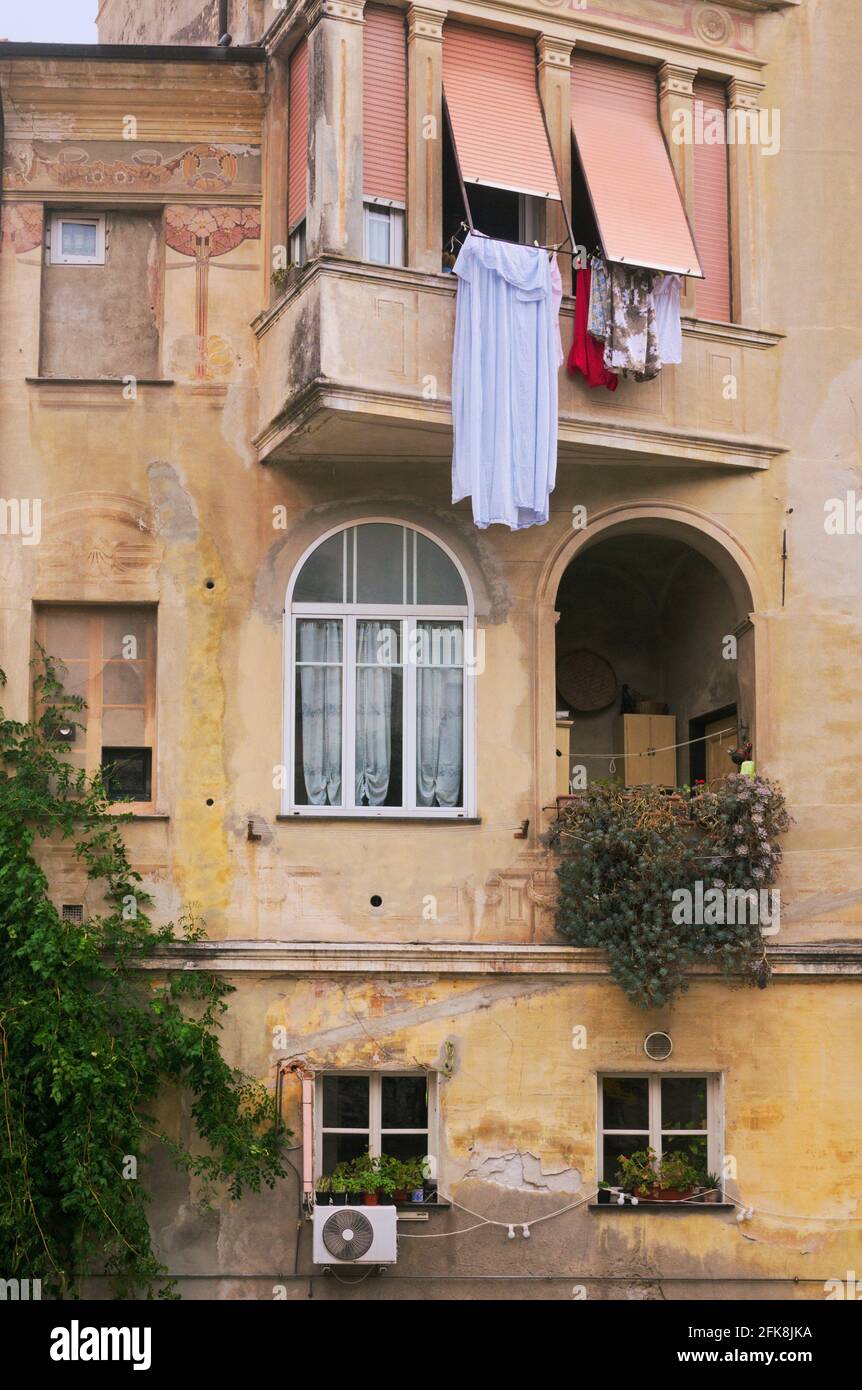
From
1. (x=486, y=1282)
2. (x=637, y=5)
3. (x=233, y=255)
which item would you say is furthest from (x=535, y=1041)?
(x=637, y=5)

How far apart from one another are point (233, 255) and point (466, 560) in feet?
12.0

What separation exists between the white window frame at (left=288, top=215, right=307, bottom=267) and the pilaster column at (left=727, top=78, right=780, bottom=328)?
4230 millimetres

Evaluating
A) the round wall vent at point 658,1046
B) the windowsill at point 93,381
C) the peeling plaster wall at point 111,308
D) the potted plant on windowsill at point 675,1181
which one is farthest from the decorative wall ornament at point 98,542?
the potted plant on windowsill at point 675,1181

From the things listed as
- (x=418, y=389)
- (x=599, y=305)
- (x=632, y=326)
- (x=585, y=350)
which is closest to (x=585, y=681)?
(x=585, y=350)

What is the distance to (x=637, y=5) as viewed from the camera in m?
18.5

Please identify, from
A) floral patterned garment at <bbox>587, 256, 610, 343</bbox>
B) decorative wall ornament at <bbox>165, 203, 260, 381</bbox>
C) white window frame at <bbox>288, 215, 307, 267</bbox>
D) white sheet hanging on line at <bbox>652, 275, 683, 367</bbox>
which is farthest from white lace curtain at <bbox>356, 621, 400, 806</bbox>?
white sheet hanging on line at <bbox>652, 275, 683, 367</bbox>

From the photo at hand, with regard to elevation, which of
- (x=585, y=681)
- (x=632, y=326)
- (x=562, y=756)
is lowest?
(x=562, y=756)

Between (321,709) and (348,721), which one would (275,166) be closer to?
(321,709)

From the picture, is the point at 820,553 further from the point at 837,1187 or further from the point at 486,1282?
the point at 486,1282

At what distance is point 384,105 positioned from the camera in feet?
57.5

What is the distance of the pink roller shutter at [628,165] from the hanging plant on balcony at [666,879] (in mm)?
4936

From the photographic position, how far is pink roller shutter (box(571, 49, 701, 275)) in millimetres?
17531

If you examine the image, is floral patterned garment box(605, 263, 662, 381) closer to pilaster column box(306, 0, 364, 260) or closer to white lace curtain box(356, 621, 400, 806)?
pilaster column box(306, 0, 364, 260)

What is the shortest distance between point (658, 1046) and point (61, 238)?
→ 9.48m
